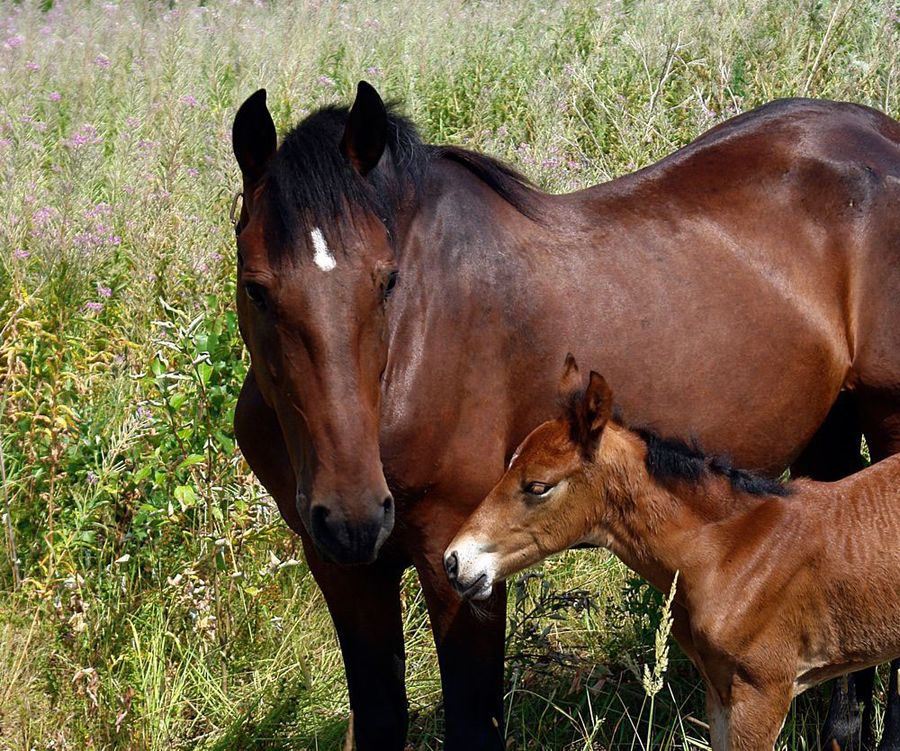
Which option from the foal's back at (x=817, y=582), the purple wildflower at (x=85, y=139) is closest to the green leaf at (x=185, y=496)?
the foal's back at (x=817, y=582)

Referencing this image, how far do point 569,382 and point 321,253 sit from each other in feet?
2.52

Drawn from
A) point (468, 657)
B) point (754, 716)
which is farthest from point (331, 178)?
point (754, 716)

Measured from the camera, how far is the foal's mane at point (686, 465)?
10.7ft

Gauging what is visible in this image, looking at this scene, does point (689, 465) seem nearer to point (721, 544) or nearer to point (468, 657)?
point (721, 544)

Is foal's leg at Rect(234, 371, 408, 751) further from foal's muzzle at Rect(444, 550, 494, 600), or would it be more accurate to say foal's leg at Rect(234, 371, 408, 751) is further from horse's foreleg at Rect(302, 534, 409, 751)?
foal's muzzle at Rect(444, 550, 494, 600)

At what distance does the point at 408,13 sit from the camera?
8.98 metres

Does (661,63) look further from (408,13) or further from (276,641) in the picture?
(276,641)

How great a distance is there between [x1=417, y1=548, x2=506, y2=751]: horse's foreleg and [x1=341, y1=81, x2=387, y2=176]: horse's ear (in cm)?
108

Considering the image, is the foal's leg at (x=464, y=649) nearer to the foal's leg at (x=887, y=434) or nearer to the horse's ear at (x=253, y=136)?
the horse's ear at (x=253, y=136)

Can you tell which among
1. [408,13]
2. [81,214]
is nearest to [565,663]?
[81,214]

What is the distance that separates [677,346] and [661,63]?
4088mm

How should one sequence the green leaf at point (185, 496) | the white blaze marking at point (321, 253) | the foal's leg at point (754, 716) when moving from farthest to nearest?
1. the green leaf at point (185, 496)
2. the foal's leg at point (754, 716)
3. the white blaze marking at point (321, 253)

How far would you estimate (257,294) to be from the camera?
2.92 meters

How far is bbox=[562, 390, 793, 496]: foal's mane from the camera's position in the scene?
3252 mm
